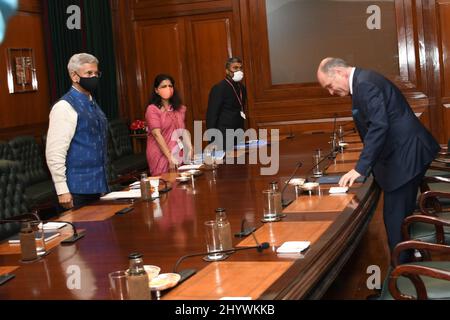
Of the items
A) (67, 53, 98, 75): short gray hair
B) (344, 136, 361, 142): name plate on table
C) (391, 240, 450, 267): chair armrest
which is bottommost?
(391, 240, 450, 267): chair armrest

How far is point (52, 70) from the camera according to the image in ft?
27.1

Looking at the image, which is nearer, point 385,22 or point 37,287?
point 37,287

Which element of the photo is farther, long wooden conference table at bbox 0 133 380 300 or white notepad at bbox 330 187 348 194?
white notepad at bbox 330 187 348 194

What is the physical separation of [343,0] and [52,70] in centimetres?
376

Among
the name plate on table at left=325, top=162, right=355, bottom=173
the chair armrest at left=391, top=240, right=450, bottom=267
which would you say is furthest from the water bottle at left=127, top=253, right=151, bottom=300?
the name plate on table at left=325, top=162, right=355, bottom=173

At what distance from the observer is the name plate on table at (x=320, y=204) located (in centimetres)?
361

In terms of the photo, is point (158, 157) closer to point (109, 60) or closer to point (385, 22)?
point (109, 60)

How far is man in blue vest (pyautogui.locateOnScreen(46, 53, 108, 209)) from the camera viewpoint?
4602 millimetres

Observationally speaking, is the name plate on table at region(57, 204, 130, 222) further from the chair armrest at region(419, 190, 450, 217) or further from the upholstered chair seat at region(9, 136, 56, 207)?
the upholstered chair seat at region(9, 136, 56, 207)

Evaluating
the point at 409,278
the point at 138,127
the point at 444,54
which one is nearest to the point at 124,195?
the point at 409,278

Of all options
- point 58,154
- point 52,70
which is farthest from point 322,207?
point 52,70

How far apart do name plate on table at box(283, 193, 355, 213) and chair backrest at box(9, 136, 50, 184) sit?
399cm

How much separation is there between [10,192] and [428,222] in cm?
249

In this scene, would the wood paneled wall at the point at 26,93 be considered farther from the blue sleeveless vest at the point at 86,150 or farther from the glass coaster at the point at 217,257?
the glass coaster at the point at 217,257
